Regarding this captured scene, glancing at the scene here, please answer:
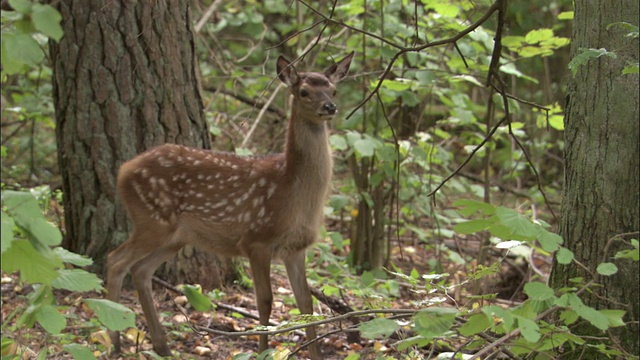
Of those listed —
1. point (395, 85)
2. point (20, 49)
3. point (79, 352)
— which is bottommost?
point (79, 352)

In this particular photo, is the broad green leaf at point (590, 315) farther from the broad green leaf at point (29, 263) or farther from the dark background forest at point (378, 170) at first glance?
the broad green leaf at point (29, 263)

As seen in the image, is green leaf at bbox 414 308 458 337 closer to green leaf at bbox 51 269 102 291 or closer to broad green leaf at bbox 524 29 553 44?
green leaf at bbox 51 269 102 291

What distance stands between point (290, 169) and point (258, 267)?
0.72m

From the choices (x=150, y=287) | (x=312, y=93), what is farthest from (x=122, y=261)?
(x=312, y=93)

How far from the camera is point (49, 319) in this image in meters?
2.80

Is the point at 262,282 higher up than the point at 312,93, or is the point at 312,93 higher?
the point at 312,93

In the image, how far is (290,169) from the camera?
555 cm

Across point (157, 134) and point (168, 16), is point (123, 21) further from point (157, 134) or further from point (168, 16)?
point (157, 134)

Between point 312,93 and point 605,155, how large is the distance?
2525mm

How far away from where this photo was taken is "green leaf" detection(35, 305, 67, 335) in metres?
2.78

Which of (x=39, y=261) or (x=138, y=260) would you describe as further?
(x=138, y=260)

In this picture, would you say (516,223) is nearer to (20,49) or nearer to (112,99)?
(20,49)

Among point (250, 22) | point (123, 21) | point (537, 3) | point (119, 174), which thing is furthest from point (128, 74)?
point (537, 3)

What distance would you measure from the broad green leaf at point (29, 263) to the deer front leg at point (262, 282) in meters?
2.71
